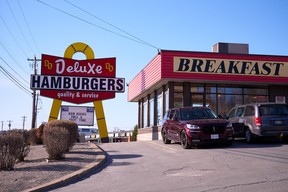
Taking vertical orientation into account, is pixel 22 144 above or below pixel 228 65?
below

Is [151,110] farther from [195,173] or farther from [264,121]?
[195,173]

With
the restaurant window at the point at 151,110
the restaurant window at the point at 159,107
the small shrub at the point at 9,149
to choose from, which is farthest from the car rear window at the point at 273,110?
the restaurant window at the point at 151,110

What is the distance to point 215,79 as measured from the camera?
960 inches

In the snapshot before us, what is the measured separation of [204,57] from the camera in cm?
2442

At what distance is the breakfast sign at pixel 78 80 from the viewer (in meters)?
25.8

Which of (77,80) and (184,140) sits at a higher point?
(77,80)

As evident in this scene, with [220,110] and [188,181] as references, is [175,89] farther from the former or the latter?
[188,181]

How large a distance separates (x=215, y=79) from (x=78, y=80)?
8.98m

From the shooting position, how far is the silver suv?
1616cm

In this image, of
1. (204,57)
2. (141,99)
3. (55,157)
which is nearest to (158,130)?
(204,57)

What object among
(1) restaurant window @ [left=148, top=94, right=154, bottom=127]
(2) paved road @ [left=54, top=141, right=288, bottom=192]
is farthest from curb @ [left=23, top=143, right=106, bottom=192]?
(1) restaurant window @ [left=148, top=94, right=154, bottom=127]

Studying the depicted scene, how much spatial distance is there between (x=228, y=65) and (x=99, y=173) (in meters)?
16.0

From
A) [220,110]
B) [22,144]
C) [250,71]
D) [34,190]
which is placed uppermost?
[250,71]

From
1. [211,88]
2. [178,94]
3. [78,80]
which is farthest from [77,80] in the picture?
[211,88]
